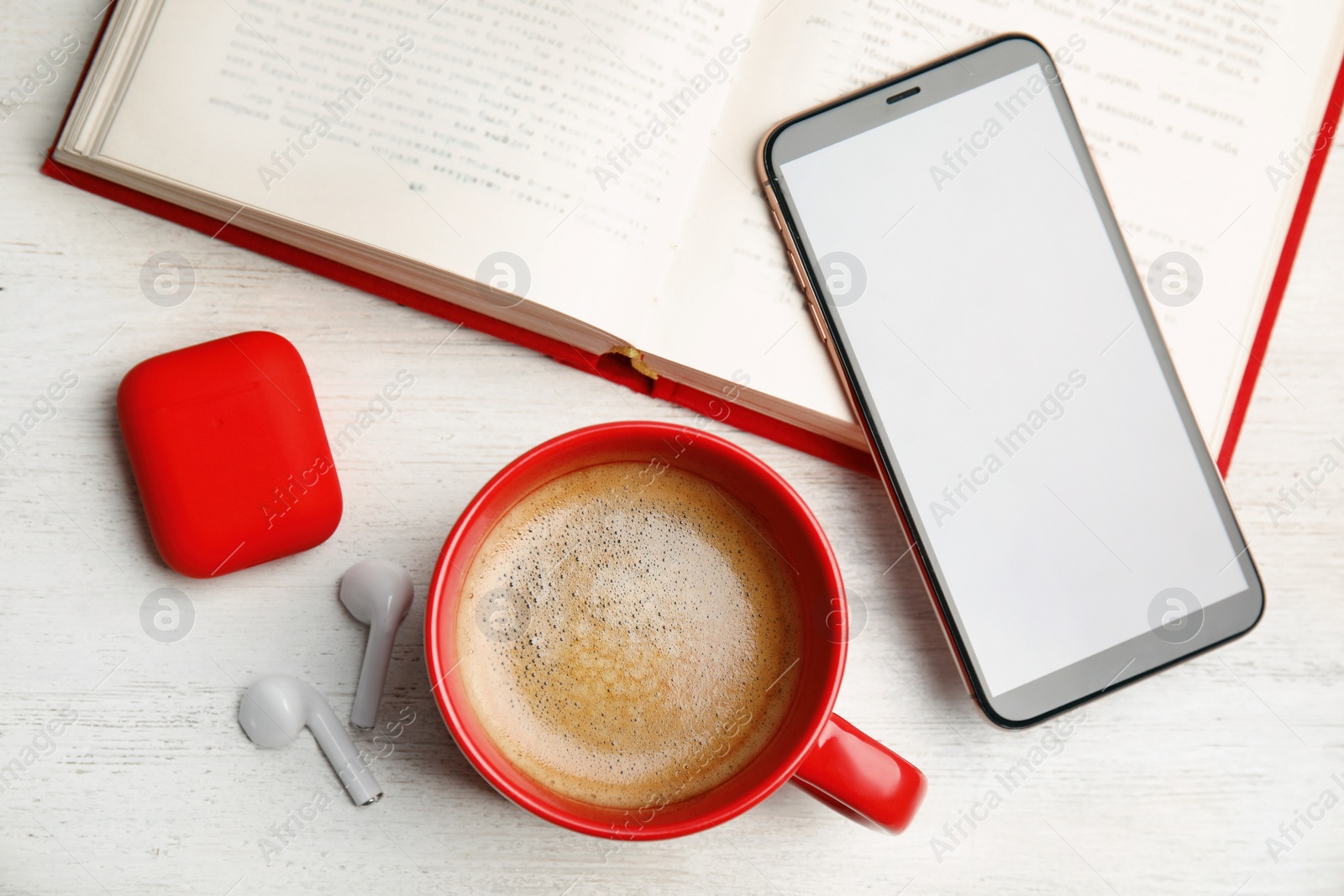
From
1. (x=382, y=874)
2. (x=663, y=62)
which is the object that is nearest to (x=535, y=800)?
(x=382, y=874)

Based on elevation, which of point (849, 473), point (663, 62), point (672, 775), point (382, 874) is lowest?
point (382, 874)

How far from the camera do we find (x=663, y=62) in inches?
24.2

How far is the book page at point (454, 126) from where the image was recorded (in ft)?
1.97

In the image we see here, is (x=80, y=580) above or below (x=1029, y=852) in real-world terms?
below

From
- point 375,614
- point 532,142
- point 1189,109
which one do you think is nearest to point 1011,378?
point 1189,109

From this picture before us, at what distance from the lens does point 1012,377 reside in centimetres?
65

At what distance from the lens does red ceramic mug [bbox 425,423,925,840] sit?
50 cm

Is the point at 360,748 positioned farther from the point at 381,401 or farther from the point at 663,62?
the point at 663,62

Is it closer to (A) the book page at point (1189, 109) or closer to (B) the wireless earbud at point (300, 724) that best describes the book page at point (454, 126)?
(A) the book page at point (1189, 109)

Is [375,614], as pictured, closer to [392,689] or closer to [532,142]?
[392,689]

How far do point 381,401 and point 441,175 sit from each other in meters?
0.17

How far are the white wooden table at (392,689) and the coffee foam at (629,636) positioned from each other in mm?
94

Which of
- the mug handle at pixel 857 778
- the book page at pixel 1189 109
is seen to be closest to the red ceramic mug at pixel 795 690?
the mug handle at pixel 857 778

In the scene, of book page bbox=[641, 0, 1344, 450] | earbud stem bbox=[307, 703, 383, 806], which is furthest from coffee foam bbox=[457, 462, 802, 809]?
book page bbox=[641, 0, 1344, 450]
